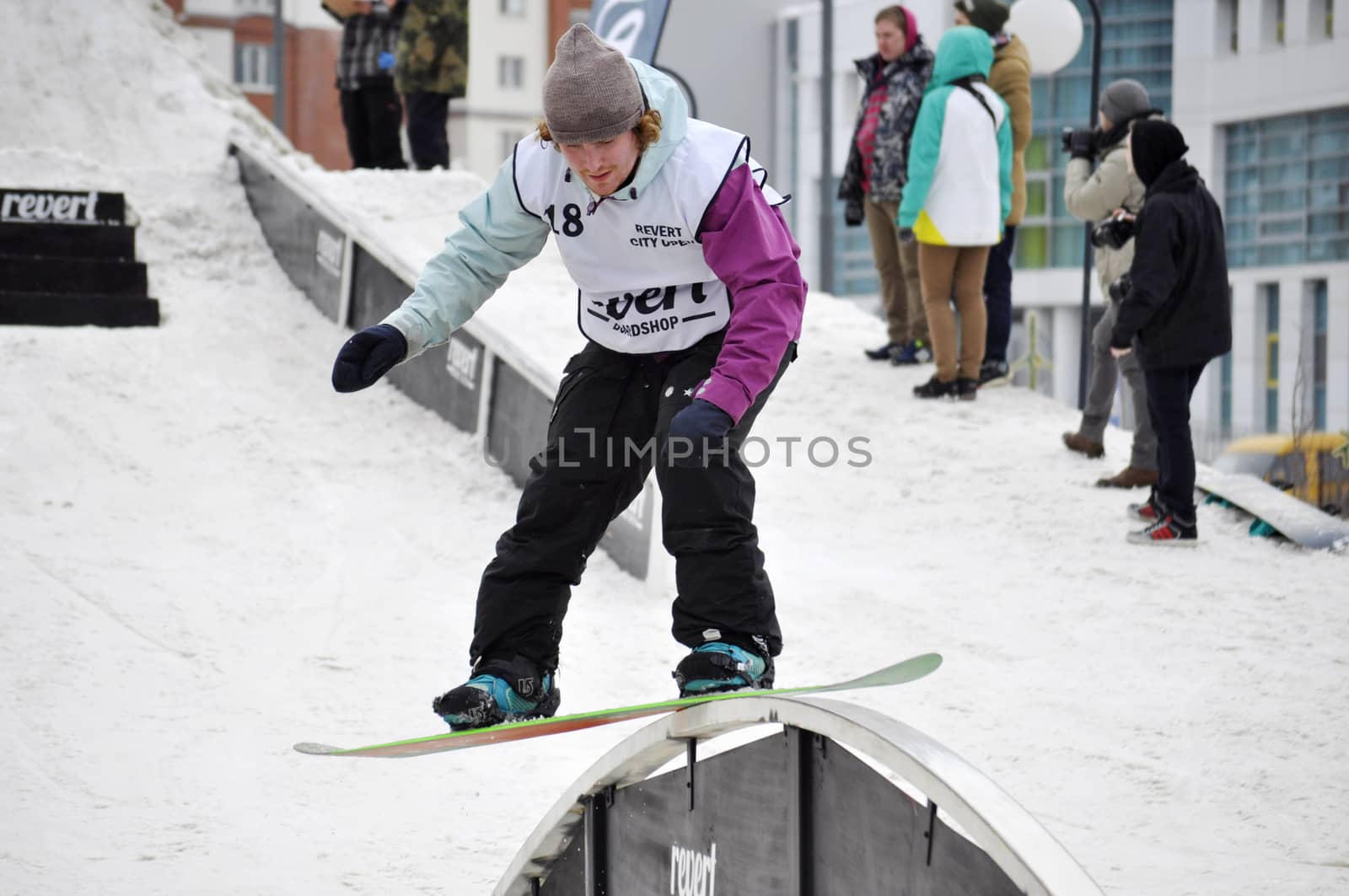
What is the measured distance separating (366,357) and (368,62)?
25.6ft

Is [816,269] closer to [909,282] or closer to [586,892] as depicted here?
[909,282]

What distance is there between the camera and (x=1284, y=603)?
627cm

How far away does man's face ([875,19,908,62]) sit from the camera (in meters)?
8.94

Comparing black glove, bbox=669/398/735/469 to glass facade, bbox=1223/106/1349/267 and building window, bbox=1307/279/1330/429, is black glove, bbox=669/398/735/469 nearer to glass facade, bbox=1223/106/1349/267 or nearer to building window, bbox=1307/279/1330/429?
building window, bbox=1307/279/1330/429

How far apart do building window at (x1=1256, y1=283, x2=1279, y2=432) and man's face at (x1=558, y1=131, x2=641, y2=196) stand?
2901 centimetres

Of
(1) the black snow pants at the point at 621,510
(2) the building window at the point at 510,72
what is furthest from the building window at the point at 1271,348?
(2) the building window at the point at 510,72

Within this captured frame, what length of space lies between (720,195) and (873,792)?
1.46m

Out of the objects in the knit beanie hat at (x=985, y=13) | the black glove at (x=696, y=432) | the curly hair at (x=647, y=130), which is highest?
the knit beanie hat at (x=985, y=13)

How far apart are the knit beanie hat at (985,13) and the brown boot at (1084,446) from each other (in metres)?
2.66

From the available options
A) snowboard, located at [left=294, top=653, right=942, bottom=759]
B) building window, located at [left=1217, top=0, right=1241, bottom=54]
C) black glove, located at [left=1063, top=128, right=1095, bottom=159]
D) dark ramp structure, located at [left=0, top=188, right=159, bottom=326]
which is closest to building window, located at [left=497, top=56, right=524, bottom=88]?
building window, located at [left=1217, top=0, right=1241, bottom=54]

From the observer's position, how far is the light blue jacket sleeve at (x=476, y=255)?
3654mm

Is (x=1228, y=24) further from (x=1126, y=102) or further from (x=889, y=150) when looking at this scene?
(x=1126, y=102)

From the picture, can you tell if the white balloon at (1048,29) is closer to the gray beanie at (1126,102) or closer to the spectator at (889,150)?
the spectator at (889,150)

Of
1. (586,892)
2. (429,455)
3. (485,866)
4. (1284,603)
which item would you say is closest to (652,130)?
(586,892)
